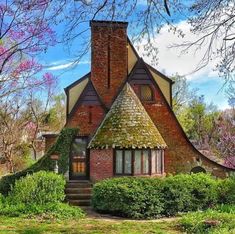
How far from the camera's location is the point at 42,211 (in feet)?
50.3

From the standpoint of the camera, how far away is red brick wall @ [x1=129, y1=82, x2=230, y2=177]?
23234 mm

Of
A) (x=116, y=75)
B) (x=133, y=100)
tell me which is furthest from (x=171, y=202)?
(x=116, y=75)

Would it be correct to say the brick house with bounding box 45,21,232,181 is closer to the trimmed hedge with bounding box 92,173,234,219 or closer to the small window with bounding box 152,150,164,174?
the small window with bounding box 152,150,164,174

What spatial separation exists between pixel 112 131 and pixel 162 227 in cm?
762

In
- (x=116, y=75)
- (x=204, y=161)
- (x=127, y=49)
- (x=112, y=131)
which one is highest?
(x=127, y=49)

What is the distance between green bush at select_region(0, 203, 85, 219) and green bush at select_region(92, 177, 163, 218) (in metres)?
1.12

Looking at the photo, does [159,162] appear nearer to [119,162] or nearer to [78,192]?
[119,162]

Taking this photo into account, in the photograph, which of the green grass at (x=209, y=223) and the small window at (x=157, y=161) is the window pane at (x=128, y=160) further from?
the green grass at (x=209, y=223)

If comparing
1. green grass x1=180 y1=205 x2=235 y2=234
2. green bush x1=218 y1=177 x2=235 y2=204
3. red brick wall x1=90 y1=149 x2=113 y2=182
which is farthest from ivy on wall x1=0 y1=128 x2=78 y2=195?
green grass x1=180 y1=205 x2=235 y2=234

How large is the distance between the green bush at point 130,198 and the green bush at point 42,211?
1.12m

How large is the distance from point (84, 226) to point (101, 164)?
23.8 feet

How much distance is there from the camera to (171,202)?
16188 millimetres

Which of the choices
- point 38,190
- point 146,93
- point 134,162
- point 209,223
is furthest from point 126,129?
point 209,223

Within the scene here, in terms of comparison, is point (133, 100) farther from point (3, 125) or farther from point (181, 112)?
point (181, 112)
